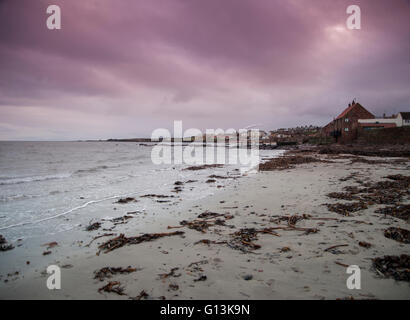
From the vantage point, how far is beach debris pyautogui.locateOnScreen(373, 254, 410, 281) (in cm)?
277

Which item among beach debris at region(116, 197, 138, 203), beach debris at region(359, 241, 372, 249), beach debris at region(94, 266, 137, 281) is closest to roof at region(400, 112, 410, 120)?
beach debris at region(359, 241, 372, 249)

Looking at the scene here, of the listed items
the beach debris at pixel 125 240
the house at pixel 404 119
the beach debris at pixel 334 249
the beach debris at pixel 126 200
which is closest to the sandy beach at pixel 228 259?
the beach debris at pixel 334 249

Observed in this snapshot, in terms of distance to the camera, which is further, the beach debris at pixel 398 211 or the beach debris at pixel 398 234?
the beach debris at pixel 398 211

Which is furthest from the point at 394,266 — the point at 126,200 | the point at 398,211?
the point at 126,200

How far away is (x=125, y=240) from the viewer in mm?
4664

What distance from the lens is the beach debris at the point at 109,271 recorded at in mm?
3273

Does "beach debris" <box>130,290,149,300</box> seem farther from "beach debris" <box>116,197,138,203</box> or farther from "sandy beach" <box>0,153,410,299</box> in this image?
"beach debris" <box>116,197,138,203</box>

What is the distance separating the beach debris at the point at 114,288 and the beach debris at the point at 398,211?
6481mm

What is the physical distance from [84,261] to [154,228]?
1864mm

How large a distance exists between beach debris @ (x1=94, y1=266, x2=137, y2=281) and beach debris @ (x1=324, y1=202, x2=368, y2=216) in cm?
566

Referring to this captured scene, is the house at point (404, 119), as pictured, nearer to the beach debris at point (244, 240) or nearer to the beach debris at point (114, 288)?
the beach debris at point (244, 240)
